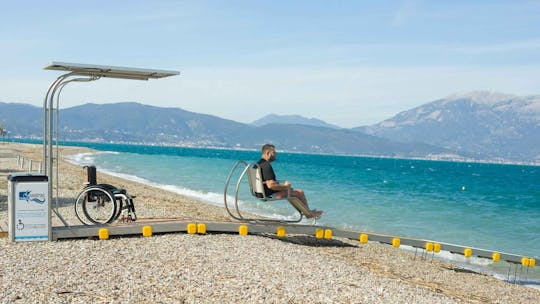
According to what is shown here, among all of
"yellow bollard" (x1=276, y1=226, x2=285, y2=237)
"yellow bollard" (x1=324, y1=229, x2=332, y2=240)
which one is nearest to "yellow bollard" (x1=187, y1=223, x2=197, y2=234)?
"yellow bollard" (x1=276, y1=226, x2=285, y2=237)

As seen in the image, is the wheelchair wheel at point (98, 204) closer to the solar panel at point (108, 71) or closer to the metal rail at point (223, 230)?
the metal rail at point (223, 230)

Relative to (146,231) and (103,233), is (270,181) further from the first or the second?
(103,233)

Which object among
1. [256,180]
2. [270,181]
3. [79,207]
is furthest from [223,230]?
[79,207]

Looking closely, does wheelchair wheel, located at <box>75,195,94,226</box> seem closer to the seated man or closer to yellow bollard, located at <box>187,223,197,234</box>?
yellow bollard, located at <box>187,223,197,234</box>

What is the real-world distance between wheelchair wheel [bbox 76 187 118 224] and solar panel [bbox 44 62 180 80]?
1928mm

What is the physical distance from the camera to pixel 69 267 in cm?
752

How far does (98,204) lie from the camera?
395 inches

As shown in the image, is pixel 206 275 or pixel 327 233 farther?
pixel 327 233

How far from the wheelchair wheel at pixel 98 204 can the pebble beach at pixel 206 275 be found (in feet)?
2.45

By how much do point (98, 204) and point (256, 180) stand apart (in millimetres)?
2725

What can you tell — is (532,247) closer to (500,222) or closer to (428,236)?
(428,236)

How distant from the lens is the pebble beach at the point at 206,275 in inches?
259

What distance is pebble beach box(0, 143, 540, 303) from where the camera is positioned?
6.58 m

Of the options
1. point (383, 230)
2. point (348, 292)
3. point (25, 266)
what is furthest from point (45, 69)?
point (383, 230)
